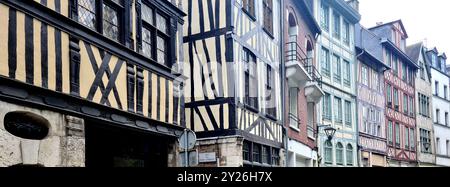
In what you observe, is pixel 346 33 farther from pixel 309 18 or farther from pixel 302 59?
pixel 302 59

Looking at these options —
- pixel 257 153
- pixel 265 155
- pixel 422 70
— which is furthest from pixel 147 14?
pixel 422 70

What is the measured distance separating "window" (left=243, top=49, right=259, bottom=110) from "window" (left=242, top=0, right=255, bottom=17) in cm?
69

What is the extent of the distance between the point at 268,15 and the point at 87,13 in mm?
5671

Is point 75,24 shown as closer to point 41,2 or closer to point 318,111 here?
point 41,2

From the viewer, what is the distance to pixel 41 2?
4.39 m

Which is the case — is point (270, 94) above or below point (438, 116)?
above

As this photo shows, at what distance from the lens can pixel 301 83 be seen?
1192 cm

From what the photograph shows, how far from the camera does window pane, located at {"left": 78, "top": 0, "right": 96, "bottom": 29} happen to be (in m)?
4.99

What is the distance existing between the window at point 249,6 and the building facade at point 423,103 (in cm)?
267

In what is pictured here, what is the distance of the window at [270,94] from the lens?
32.6ft

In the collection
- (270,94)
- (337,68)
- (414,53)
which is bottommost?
(270,94)

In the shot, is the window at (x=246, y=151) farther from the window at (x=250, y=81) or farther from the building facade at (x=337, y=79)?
the building facade at (x=337, y=79)

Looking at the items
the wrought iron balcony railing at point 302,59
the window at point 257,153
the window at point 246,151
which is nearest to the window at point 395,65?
the wrought iron balcony railing at point 302,59
